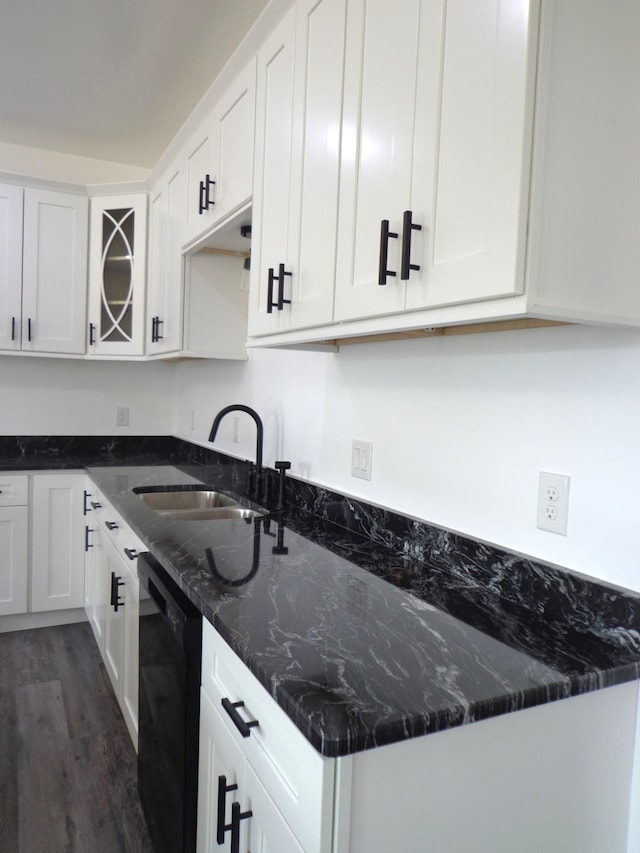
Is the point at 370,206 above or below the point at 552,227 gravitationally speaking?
above

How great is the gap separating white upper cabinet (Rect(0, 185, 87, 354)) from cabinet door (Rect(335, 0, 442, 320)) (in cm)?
240

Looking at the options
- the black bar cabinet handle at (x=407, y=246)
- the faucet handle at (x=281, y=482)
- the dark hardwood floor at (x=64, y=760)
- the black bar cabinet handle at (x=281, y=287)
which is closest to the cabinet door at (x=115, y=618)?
the dark hardwood floor at (x=64, y=760)

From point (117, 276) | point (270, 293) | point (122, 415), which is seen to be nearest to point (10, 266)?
point (117, 276)

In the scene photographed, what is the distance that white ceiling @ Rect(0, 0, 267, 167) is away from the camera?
7.11 ft

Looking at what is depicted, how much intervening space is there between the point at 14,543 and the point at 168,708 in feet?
6.62

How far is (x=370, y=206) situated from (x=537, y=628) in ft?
2.84

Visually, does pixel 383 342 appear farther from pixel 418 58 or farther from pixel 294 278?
pixel 418 58

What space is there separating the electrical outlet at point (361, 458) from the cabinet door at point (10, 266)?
222cm

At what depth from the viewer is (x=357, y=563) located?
1467 mm

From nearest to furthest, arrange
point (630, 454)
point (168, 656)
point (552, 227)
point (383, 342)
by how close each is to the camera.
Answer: point (552, 227)
point (630, 454)
point (168, 656)
point (383, 342)

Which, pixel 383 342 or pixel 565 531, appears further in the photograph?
pixel 383 342

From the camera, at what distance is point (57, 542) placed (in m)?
3.09

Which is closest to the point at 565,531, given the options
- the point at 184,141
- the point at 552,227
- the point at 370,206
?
the point at 552,227

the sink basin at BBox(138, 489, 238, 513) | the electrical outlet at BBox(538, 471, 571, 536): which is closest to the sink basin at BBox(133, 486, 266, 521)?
the sink basin at BBox(138, 489, 238, 513)
